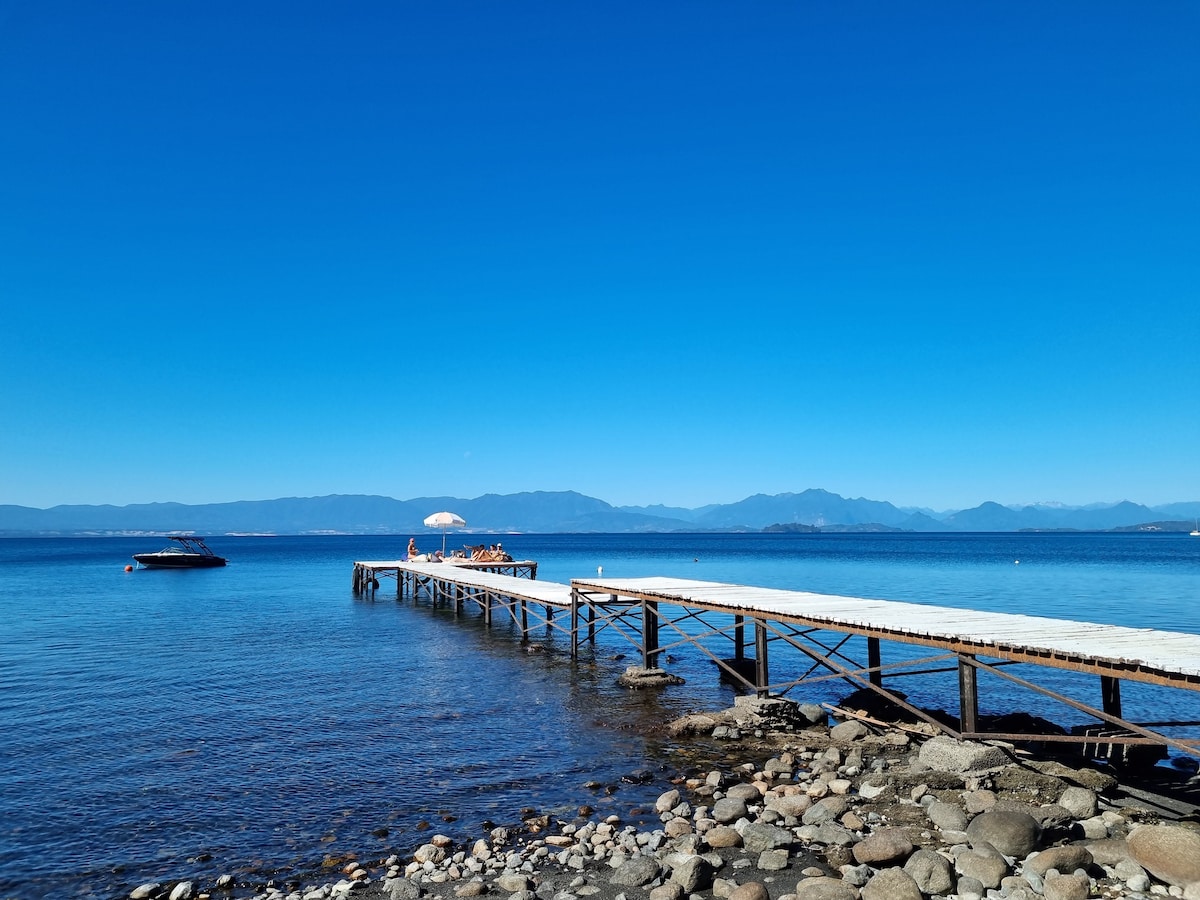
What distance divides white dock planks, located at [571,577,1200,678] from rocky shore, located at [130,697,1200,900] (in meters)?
1.83

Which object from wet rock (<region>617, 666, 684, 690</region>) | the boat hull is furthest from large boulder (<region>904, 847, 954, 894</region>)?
the boat hull

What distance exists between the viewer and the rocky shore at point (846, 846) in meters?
8.72

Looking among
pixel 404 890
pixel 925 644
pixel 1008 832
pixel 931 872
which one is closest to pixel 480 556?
pixel 925 644

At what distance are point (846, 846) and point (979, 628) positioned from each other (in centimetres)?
610

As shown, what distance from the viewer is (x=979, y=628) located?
14.5 metres

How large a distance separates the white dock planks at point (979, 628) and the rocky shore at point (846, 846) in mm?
1830

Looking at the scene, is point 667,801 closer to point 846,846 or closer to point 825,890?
point 846,846

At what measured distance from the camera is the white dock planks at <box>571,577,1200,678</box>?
11414mm

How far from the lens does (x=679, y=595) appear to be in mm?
22531

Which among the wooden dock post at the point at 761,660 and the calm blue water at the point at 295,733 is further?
the wooden dock post at the point at 761,660

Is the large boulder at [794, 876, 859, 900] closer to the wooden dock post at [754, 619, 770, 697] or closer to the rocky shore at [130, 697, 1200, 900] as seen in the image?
the rocky shore at [130, 697, 1200, 900]

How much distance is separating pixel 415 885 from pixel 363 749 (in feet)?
22.9

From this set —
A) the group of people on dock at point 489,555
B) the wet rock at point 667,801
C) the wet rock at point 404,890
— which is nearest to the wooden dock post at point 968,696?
the wet rock at point 667,801

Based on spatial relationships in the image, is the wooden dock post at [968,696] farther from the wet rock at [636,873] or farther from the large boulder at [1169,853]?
the wet rock at [636,873]
